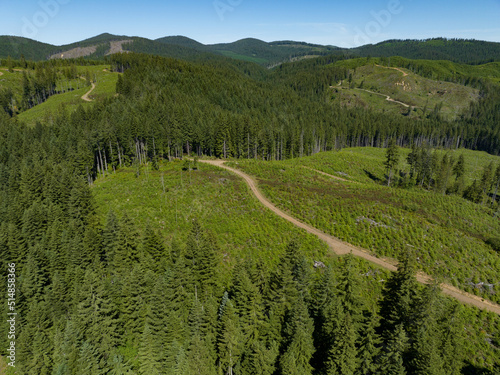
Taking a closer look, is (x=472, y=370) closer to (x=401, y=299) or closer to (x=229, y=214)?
(x=401, y=299)

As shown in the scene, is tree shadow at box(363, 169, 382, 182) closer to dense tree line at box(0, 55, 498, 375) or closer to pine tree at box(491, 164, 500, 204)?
pine tree at box(491, 164, 500, 204)

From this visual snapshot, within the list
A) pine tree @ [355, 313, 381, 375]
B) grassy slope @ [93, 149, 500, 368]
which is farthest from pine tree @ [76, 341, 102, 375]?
pine tree @ [355, 313, 381, 375]

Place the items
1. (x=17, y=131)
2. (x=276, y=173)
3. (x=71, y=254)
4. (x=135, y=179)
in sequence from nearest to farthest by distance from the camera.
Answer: (x=71, y=254), (x=135, y=179), (x=276, y=173), (x=17, y=131)

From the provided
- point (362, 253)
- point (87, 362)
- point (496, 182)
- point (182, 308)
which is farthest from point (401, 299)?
point (496, 182)

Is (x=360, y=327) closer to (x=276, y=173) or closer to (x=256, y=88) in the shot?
(x=276, y=173)

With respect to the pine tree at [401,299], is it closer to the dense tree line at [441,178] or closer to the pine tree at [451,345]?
the pine tree at [451,345]

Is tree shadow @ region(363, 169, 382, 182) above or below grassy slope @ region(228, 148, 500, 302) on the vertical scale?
below

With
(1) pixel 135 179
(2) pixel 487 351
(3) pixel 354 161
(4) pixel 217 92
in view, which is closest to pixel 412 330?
(2) pixel 487 351

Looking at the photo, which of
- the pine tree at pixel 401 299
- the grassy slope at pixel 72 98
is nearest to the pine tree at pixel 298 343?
the pine tree at pixel 401 299

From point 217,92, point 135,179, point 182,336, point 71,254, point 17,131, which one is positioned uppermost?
point 217,92
